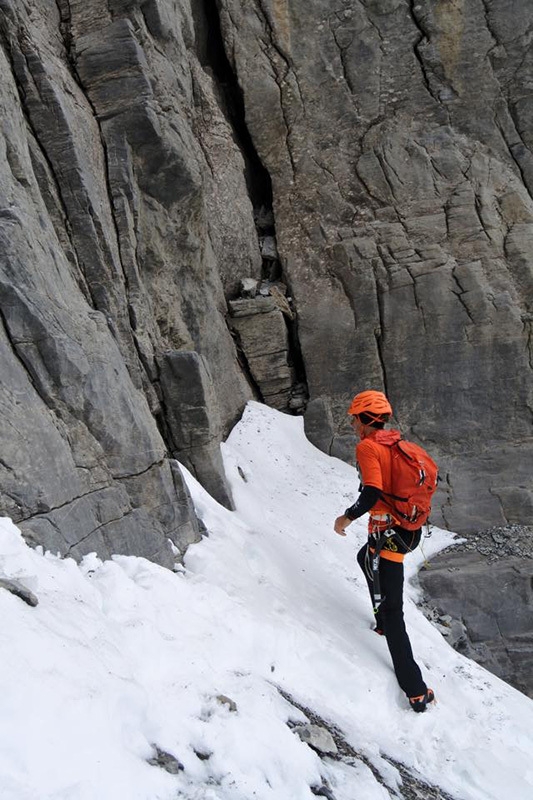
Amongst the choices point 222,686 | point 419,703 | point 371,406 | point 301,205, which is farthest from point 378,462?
point 301,205

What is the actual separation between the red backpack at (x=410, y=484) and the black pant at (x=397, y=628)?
60 cm

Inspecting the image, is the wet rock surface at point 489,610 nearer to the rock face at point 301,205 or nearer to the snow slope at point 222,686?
the rock face at point 301,205

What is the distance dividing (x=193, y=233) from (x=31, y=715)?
1116 centimetres

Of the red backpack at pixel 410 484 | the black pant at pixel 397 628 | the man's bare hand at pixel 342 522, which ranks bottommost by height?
the black pant at pixel 397 628

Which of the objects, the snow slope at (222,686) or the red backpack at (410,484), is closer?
the snow slope at (222,686)

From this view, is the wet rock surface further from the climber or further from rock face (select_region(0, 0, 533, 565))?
the climber

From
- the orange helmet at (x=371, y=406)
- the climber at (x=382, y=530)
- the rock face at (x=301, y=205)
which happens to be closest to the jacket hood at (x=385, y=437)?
the climber at (x=382, y=530)

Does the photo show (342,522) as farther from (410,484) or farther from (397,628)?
(397,628)

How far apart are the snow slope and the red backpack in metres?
1.67

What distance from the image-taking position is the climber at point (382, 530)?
6.14 m

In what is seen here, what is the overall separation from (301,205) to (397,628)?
13.5 metres

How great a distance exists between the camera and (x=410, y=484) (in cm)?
626

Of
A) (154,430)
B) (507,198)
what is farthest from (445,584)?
(507,198)

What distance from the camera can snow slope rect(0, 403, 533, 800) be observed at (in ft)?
10.1
